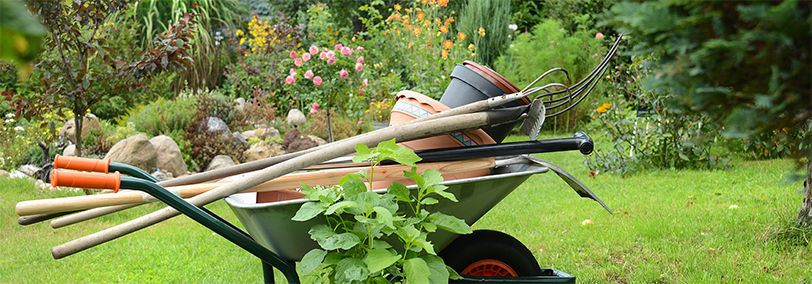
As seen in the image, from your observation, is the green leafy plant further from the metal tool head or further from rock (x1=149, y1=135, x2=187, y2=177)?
rock (x1=149, y1=135, x2=187, y2=177)

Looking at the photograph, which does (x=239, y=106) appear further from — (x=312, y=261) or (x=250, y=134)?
(x=312, y=261)

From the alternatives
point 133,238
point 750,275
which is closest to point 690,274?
point 750,275

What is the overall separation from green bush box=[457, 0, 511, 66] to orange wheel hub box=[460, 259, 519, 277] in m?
7.08

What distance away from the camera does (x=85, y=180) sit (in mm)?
1369

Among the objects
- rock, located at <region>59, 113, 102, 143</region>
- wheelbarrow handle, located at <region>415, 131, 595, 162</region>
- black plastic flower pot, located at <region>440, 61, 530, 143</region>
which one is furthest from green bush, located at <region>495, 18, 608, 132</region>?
wheelbarrow handle, located at <region>415, 131, 595, 162</region>

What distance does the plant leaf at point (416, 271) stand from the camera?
57.7 inches

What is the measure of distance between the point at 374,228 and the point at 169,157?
349 centimetres

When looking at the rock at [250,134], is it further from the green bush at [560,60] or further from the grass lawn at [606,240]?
the green bush at [560,60]

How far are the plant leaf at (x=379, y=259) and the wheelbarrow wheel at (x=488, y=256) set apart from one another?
384 millimetres

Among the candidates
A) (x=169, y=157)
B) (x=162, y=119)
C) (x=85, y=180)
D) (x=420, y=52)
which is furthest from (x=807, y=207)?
(x=162, y=119)

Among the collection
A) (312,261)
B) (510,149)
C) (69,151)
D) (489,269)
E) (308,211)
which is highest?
(510,149)

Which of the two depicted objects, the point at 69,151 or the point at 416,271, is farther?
the point at 69,151

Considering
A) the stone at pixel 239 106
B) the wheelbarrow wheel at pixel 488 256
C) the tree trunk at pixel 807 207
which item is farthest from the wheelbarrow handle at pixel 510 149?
the stone at pixel 239 106

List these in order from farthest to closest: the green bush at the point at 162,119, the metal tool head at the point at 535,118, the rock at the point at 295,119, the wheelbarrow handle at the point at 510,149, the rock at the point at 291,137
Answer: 1. the rock at the point at 295,119
2. the rock at the point at 291,137
3. the green bush at the point at 162,119
4. the metal tool head at the point at 535,118
5. the wheelbarrow handle at the point at 510,149
